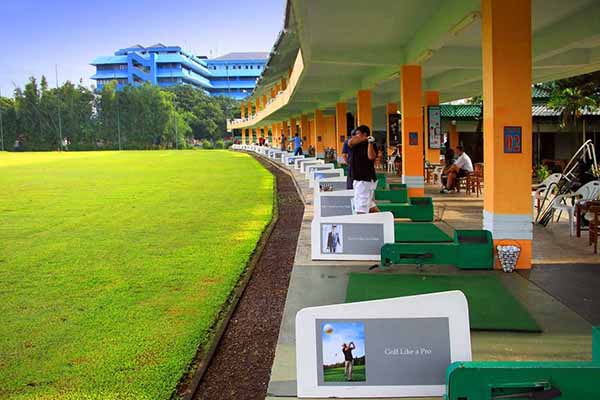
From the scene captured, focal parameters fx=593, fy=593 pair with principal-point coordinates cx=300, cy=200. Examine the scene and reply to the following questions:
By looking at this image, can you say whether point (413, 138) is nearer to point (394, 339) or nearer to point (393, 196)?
point (393, 196)

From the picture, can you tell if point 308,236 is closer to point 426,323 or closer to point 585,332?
point 585,332

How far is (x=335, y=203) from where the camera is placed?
9.43 m

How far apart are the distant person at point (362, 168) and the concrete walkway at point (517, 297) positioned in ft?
3.34

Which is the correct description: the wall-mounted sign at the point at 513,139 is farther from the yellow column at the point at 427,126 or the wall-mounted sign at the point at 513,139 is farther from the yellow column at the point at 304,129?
the yellow column at the point at 304,129

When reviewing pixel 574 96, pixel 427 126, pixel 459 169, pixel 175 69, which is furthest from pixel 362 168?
pixel 175 69

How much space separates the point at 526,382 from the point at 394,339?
737 mm

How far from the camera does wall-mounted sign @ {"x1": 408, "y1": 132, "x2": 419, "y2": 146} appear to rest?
13.8 m

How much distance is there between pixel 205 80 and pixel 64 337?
135 m

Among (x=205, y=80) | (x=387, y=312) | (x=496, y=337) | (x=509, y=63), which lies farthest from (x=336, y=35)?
(x=205, y=80)

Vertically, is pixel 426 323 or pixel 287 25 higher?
pixel 287 25

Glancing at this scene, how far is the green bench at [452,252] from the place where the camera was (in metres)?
6.73

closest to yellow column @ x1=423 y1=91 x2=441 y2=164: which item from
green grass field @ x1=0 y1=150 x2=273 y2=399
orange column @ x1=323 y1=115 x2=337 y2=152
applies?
green grass field @ x1=0 y1=150 x2=273 y2=399

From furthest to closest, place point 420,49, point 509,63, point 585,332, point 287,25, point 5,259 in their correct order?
point 287,25 → point 420,49 → point 5,259 → point 509,63 → point 585,332

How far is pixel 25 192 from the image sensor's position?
18.9 m
